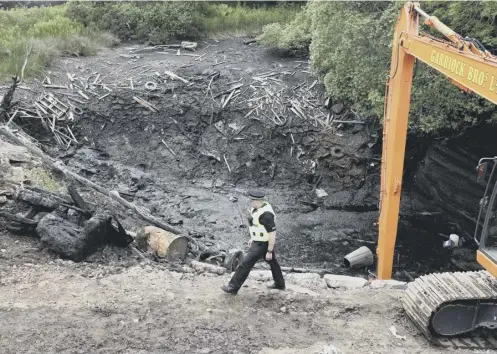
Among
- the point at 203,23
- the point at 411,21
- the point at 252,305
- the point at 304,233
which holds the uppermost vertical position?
the point at 411,21

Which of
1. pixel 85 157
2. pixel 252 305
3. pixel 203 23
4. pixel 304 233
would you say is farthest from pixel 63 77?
pixel 252 305

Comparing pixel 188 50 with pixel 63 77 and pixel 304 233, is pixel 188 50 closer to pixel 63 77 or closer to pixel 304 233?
pixel 63 77

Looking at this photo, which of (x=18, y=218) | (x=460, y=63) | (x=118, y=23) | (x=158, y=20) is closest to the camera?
(x=460, y=63)

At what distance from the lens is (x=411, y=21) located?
916 cm

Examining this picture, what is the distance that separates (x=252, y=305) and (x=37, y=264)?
118 inches

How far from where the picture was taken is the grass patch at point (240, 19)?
72.7 ft

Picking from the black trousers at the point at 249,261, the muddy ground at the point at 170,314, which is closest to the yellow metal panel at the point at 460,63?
the muddy ground at the point at 170,314

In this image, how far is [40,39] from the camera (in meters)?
18.9

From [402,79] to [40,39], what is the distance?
1359 centimetres

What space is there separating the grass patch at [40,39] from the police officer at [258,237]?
37.5 feet

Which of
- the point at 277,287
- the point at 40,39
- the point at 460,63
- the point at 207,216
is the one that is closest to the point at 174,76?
the point at 40,39

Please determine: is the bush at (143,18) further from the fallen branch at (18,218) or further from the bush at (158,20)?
the fallen branch at (18,218)

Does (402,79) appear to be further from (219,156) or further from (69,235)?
(219,156)

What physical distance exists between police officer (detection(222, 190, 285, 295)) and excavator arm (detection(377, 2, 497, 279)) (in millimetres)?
2669
